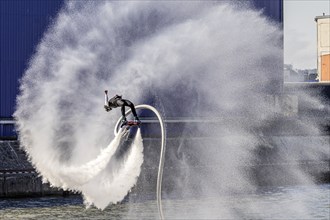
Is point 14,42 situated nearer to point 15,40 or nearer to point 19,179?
point 15,40

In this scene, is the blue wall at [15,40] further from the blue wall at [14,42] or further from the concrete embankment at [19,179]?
the concrete embankment at [19,179]

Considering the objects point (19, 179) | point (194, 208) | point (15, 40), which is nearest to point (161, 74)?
point (15, 40)

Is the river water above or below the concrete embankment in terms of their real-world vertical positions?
below

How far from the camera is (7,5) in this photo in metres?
43.5

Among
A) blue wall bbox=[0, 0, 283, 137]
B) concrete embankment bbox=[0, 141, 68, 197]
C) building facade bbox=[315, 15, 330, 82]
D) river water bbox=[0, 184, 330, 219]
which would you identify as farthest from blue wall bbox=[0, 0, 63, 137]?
building facade bbox=[315, 15, 330, 82]

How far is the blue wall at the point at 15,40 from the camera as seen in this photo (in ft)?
143

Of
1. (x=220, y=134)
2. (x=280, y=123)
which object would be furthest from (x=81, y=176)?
(x=280, y=123)

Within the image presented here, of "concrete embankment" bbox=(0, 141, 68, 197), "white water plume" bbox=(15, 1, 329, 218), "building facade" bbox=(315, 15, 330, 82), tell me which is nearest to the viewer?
"concrete embankment" bbox=(0, 141, 68, 197)

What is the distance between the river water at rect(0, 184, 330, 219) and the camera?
33938 millimetres

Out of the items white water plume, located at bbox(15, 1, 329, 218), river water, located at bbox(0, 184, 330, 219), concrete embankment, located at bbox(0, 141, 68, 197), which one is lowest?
river water, located at bbox(0, 184, 330, 219)

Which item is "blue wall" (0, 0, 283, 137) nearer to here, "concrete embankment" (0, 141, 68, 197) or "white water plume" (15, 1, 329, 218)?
"white water plume" (15, 1, 329, 218)

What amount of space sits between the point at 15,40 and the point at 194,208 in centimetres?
1428

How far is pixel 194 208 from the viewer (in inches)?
1433

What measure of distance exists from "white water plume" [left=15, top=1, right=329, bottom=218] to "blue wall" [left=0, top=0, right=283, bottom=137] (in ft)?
1.77
